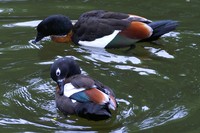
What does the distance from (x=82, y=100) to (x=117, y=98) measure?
0.85 m

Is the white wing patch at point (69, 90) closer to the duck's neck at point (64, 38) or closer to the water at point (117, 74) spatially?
the water at point (117, 74)

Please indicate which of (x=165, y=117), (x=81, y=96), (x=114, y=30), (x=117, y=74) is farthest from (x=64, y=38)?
(x=165, y=117)

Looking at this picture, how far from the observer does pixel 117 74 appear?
8.37m

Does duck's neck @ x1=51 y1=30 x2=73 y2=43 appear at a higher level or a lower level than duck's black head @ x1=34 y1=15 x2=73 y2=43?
lower

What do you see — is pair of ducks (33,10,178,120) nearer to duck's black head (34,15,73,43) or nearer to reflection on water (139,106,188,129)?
duck's black head (34,15,73,43)

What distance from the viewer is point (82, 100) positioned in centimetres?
678

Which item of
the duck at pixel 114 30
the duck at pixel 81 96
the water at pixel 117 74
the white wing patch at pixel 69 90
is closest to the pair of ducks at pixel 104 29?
the duck at pixel 114 30

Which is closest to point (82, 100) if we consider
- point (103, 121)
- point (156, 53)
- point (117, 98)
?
point (103, 121)

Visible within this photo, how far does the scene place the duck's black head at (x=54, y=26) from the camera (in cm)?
1023

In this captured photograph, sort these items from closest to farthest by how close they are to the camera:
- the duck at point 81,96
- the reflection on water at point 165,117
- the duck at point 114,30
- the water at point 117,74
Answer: the duck at point 81,96 → the reflection on water at point 165,117 → the water at point 117,74 → the duck at point 114,30

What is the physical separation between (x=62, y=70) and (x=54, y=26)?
9.83ft

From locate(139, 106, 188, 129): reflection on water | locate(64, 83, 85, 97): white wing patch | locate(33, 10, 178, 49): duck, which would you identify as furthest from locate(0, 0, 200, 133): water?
locate(64, 83, 85, 97): white wing patch

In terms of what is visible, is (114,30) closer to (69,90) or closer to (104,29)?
(104,29)

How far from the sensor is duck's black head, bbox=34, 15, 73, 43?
10.2m
